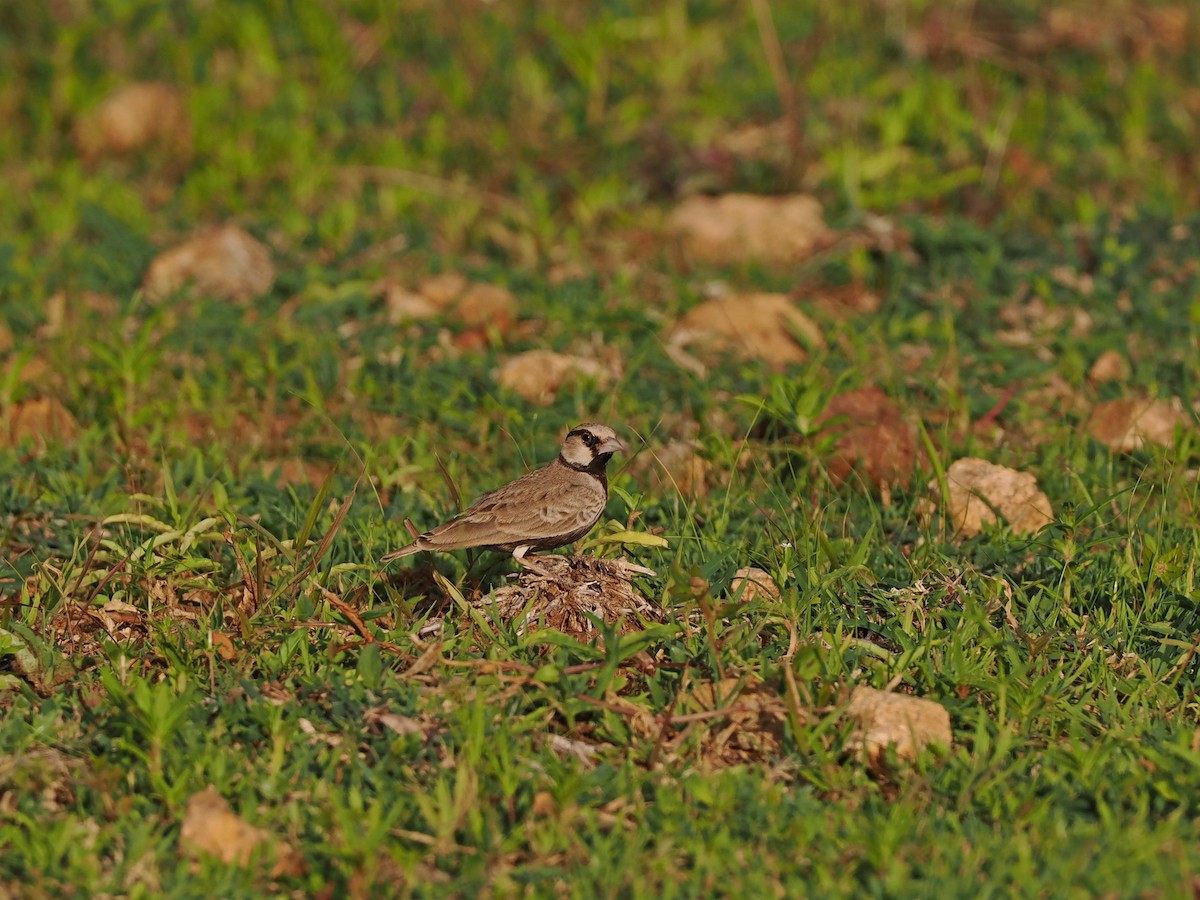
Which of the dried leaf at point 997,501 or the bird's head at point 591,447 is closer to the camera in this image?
the bird's head at point 591,447

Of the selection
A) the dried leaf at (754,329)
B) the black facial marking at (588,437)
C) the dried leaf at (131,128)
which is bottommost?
the dried leaf at (754,329)

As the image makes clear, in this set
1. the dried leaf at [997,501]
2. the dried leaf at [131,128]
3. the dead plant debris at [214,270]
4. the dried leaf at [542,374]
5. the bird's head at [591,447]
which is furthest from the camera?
the dried leaf at [131,128]

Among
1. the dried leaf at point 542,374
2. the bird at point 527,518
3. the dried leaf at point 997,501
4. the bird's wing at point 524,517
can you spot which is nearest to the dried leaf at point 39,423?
the dried leaf at point 542,374

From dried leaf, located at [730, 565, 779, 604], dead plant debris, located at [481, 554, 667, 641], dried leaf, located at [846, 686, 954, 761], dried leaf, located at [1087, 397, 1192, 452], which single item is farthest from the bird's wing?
dried leaf, located at [1087, 397, 1192, 452]

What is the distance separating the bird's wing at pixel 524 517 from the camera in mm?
4930

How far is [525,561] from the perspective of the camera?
501 centimetres

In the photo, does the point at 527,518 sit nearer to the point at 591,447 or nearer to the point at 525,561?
the point at 525,561

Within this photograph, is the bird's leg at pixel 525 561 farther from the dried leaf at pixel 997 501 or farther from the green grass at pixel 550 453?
the dried leaf at pixel 997 501

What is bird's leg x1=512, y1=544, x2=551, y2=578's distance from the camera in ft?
16.2

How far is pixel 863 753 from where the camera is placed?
419 cm

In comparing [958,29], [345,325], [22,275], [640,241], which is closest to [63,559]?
[345,325]

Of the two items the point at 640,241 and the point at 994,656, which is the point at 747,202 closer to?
the point at 640,241

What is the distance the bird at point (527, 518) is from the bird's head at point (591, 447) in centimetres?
5

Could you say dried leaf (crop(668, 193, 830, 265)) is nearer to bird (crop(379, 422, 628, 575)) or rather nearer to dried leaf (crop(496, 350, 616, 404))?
dried leaf (crop(496, 350, 616, 404))
